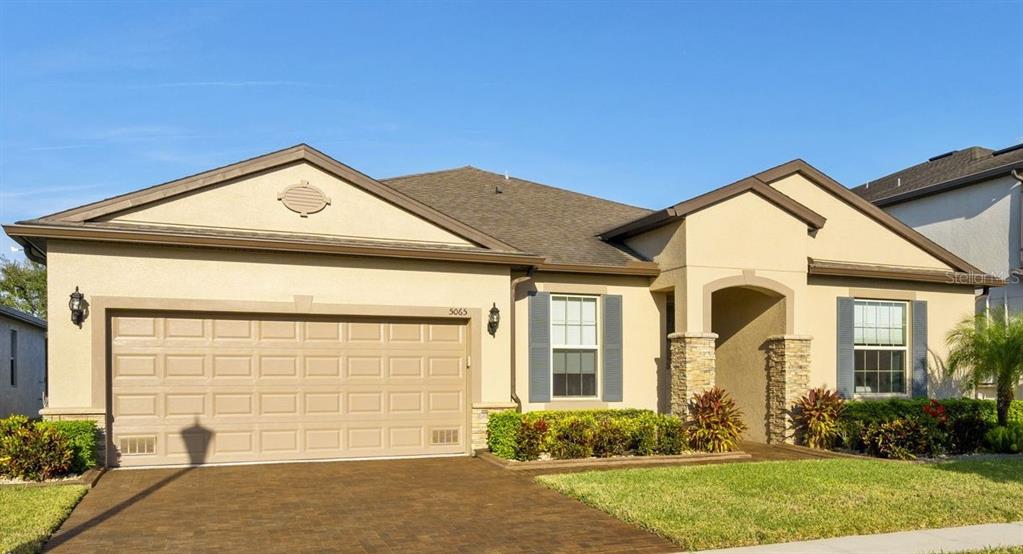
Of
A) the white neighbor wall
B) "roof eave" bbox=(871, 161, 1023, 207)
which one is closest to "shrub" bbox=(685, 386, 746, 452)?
the white neighbor wall

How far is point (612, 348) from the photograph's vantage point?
15.6 meters

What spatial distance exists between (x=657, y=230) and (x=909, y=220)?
12222mm

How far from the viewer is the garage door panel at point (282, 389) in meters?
12.3

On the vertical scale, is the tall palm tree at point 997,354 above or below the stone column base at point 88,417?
above

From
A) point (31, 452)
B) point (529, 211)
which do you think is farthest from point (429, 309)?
point (31, 452)

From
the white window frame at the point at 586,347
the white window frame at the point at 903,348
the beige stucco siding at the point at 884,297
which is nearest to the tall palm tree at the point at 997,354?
the beige stucco siding at the point at 884,297

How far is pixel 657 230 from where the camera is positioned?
16031mm

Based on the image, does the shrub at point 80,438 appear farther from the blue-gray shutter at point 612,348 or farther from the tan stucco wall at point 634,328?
the blue-gray shutter at point 612,348

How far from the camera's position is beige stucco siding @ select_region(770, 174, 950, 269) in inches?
680

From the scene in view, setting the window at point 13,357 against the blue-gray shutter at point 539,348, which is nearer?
the blue-gray shutter at point 539,348

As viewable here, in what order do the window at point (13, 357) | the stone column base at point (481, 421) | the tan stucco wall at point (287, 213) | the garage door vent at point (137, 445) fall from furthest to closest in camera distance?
the window at point (13, 357) → the stone column base at point (481, 421) → the tan stucco wall at point (287, 213) → the garage door vent at point (137, 445)

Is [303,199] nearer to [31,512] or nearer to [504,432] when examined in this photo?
[504,432]

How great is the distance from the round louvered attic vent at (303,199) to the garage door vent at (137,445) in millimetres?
4096

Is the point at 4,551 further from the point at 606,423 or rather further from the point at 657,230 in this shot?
the point at 657,230
